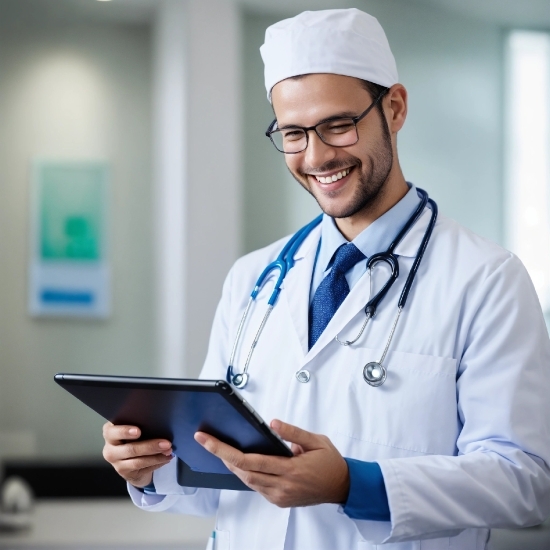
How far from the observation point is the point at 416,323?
1129 millimetres

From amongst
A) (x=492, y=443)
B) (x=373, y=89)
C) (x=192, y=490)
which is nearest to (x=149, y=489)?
(x=192, y=490)

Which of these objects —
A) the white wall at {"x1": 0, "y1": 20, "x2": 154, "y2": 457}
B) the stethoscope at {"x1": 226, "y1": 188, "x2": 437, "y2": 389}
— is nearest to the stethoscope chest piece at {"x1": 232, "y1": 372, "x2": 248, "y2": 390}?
the stethoscope at {"x1": 226, "y1": 188, "x2": 437, "y2": 389}

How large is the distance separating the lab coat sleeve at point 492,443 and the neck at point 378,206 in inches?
10.1

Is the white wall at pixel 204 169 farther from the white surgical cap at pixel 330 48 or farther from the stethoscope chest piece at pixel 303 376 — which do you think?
the stethoscope chest piece at pixel 303 376

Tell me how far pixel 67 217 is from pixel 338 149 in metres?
1.66

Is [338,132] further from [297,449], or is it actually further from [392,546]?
[392,546]

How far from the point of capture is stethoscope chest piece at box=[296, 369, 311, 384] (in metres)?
1.15

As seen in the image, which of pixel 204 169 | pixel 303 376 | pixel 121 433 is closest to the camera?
pixel 121 433

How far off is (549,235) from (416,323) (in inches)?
62.6

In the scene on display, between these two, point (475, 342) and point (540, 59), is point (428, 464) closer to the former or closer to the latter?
point (475, 342)

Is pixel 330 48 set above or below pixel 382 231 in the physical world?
above

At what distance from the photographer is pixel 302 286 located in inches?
50.4

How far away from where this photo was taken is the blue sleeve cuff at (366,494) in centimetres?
96

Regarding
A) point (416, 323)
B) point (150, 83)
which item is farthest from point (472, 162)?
point (416, 323)
